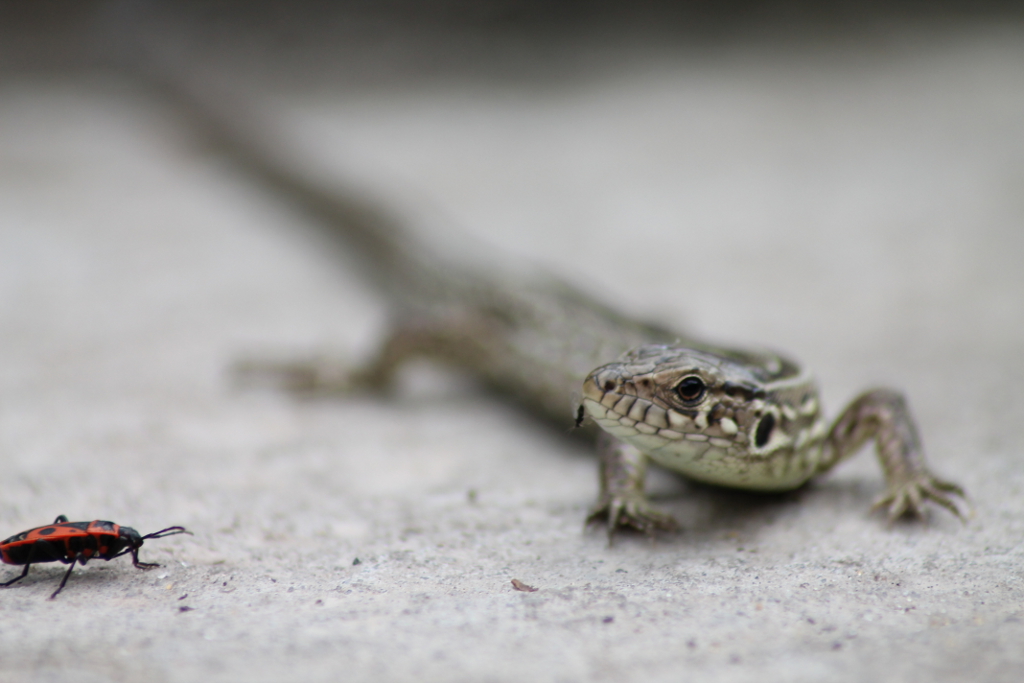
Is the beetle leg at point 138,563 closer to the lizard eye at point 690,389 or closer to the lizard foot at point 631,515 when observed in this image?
the lizard foot at point 631,515

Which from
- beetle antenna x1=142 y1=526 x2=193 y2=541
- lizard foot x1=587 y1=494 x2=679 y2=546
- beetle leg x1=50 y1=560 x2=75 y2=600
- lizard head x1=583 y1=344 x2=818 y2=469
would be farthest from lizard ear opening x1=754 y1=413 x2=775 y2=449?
beetle leg x1=50 y1=560 x2=75 y2=600

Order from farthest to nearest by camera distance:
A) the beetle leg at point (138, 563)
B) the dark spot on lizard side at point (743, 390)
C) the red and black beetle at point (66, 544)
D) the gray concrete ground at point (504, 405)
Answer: the dark spot on lizard side at point (743, 390), the beetle leg at point (138, 563), the red and black beetle at point (66, 544), the gray concrete ground at point (504, 405)

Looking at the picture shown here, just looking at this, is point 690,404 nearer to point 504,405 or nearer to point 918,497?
point 918,497

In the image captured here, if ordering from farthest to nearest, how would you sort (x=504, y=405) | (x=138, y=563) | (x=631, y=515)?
(x=504, y=405)
(x=631, y=515)
(x=138, y=563)

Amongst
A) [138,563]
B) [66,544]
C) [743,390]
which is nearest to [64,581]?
[66,544]

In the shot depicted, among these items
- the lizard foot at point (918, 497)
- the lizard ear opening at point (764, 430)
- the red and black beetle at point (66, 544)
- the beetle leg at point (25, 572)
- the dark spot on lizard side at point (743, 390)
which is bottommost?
the beetle leg at point (25, 572)

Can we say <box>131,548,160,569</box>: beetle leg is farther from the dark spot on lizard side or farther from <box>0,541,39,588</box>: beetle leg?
the dark spot on lizard side

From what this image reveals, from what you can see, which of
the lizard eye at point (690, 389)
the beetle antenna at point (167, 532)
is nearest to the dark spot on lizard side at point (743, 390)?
the lizard eye at point (690, 389)
